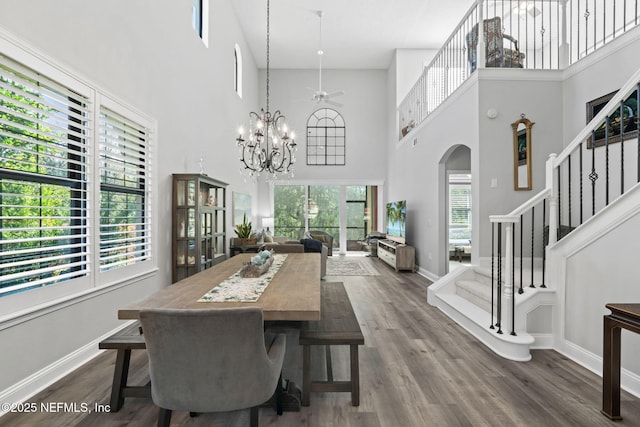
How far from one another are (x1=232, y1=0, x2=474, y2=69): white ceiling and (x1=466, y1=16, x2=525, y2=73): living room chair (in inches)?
108

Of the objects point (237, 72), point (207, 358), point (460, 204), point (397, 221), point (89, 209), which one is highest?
point (237, 72)

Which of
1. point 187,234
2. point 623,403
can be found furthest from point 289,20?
point 623,403

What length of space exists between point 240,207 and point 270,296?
5.96 metres

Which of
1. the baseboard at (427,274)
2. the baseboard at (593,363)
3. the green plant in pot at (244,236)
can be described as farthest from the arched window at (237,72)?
the baseboard at (593,363)

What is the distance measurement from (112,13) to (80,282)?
2330 mm

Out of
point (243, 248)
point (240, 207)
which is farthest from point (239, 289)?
point (240, 207)

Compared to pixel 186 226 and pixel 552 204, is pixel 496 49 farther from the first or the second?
pixel 186 226

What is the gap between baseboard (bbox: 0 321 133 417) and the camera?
1969mm

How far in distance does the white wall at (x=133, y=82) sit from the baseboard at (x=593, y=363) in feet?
12.7

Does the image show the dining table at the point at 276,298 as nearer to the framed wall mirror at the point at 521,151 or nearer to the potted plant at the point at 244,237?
the framed wall mirror at the point at 521,151

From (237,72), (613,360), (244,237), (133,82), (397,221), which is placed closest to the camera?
(613,360)

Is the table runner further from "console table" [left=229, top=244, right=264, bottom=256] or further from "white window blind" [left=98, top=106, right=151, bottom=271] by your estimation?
"console table" [left=229, top=244, right=264, bottom=256]

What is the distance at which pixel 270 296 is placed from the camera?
6.31 feet

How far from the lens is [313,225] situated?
10.0 m
